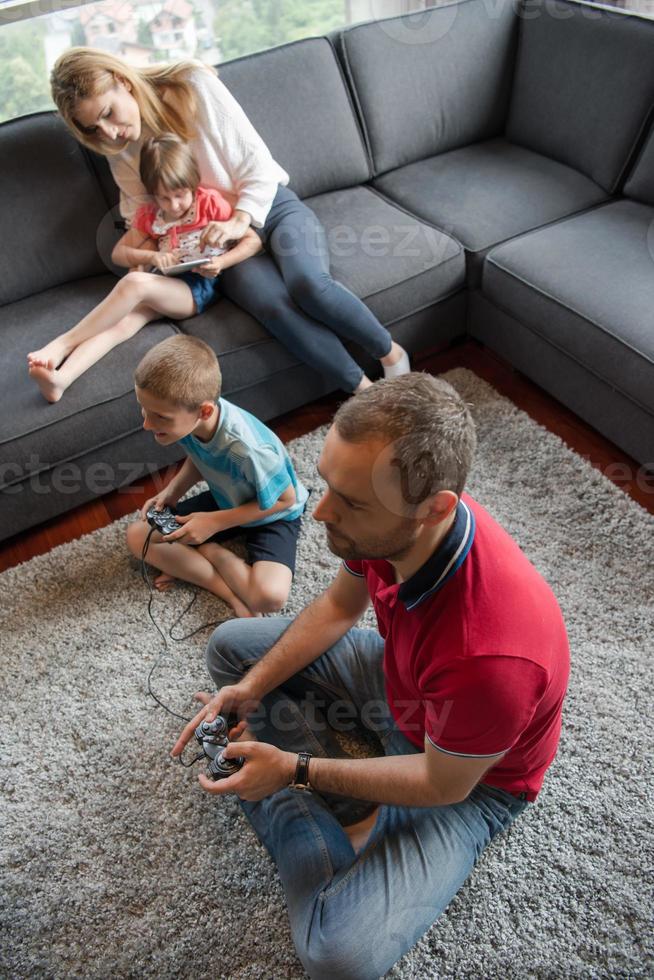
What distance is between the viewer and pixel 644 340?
5.81 feet

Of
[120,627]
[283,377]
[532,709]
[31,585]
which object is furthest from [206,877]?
[283,377]

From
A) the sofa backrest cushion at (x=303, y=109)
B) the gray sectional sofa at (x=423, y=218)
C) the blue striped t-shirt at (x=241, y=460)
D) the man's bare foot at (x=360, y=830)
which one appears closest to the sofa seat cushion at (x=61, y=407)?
the gray sectional sofa at (x=423, y=218)

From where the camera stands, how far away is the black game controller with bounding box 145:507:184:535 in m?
1.68

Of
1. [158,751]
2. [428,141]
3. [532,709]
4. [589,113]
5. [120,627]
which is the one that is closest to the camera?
[532,709]

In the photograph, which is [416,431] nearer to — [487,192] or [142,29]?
[487,192]

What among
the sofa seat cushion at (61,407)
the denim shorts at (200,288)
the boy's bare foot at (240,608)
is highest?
the denim shorts at (200,288)

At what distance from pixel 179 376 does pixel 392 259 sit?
3.10 ft

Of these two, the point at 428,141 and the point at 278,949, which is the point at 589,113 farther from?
the point at 278,949

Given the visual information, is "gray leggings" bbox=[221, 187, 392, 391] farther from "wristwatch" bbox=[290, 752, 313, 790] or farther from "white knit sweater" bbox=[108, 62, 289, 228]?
"wristwatch" bbox=[290, 752, 313, 790]

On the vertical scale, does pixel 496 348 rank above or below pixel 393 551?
below

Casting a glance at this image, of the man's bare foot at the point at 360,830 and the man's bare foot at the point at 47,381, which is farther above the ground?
the man's bare foot at the point at 47,381

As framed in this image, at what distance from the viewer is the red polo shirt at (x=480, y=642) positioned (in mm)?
930

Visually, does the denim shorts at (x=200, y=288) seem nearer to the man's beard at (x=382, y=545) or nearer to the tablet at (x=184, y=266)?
the tablet at (x=184, y=266)

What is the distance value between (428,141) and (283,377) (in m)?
1.11
